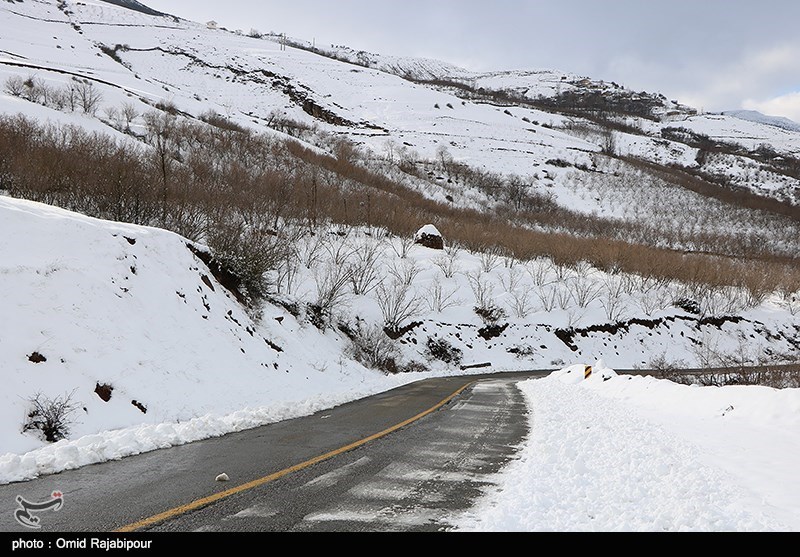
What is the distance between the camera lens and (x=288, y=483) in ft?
17.0

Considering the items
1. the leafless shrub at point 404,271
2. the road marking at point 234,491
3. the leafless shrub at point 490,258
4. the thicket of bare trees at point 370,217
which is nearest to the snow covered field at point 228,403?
the road marking at point 234,491

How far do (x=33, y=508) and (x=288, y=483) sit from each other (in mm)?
2235

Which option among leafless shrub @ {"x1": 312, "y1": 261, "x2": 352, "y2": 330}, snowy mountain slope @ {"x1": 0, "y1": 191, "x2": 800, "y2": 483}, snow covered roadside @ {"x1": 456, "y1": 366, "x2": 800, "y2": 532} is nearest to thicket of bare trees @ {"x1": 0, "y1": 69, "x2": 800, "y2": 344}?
leafless shrub @ {"x1": 312, "y1": 261, "x2": 352, "y2": 330}

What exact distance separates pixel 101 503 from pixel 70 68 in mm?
76874

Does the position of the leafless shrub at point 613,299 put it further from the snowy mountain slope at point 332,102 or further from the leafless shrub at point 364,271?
the snowy mountain slope at point 332,102

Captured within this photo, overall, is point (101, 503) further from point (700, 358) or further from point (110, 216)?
point (700, 358)

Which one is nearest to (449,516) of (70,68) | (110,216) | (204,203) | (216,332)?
(216,332)

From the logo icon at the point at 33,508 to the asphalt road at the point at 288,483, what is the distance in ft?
0.19

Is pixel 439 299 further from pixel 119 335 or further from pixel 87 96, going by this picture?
pixel 87 96

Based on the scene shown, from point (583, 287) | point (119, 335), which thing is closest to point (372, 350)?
point (119, 335)

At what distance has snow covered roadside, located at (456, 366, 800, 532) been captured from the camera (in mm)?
4234

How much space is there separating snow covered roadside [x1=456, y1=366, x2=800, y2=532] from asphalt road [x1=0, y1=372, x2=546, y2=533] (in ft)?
1.85

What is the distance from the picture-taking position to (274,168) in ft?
169

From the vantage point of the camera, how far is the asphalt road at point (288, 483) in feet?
13.4
